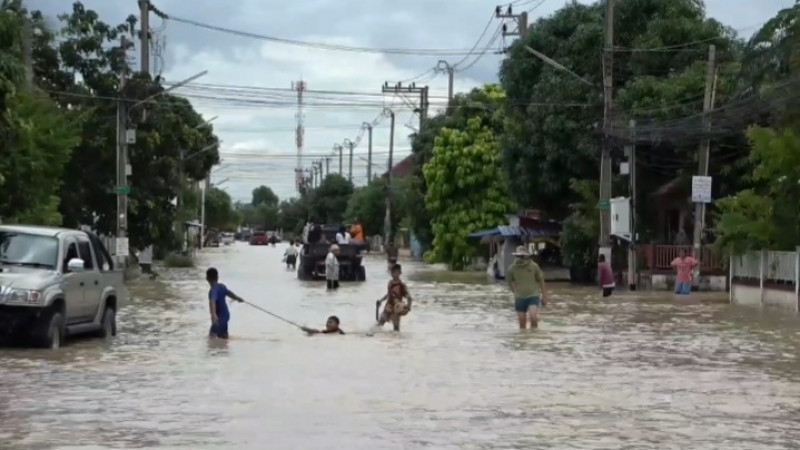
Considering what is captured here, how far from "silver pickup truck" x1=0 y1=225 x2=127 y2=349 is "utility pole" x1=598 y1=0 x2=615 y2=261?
24.6 m

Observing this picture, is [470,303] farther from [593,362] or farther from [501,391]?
[501,391]

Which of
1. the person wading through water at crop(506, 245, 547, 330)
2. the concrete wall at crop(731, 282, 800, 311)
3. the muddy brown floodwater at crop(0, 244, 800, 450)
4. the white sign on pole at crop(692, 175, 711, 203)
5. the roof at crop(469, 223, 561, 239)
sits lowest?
the muddy brown floodwater at crop(0, 244, 800, 450)

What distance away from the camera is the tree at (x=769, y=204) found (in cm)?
3253

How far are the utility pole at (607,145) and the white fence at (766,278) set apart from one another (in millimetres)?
6297

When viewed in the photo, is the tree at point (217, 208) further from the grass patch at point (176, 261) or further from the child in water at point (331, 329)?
the child in water at point (331, 329)

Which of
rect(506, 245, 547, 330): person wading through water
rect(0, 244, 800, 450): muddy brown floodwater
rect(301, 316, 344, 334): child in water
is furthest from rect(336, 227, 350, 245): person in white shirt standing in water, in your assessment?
rect(301, 316, 344, 334): child in water

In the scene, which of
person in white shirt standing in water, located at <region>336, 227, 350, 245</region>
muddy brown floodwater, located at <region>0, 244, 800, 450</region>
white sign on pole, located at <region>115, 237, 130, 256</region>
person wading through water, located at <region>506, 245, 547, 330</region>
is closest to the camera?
muddy brown floodwater, located at <region>0, 244, 800, 450</region>

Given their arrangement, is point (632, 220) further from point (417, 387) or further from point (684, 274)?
point (417, 387)

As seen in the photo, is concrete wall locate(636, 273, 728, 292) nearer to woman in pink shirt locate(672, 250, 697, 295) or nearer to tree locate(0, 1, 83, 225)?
woman in pink shirt locate(672, 250, 697, 295)

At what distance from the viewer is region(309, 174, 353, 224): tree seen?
5581 inches

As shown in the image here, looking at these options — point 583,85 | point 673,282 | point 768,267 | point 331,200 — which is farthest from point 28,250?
point 331,200

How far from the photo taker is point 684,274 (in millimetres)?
40250

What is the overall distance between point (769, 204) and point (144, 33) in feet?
82.7

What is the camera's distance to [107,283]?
22297mm
